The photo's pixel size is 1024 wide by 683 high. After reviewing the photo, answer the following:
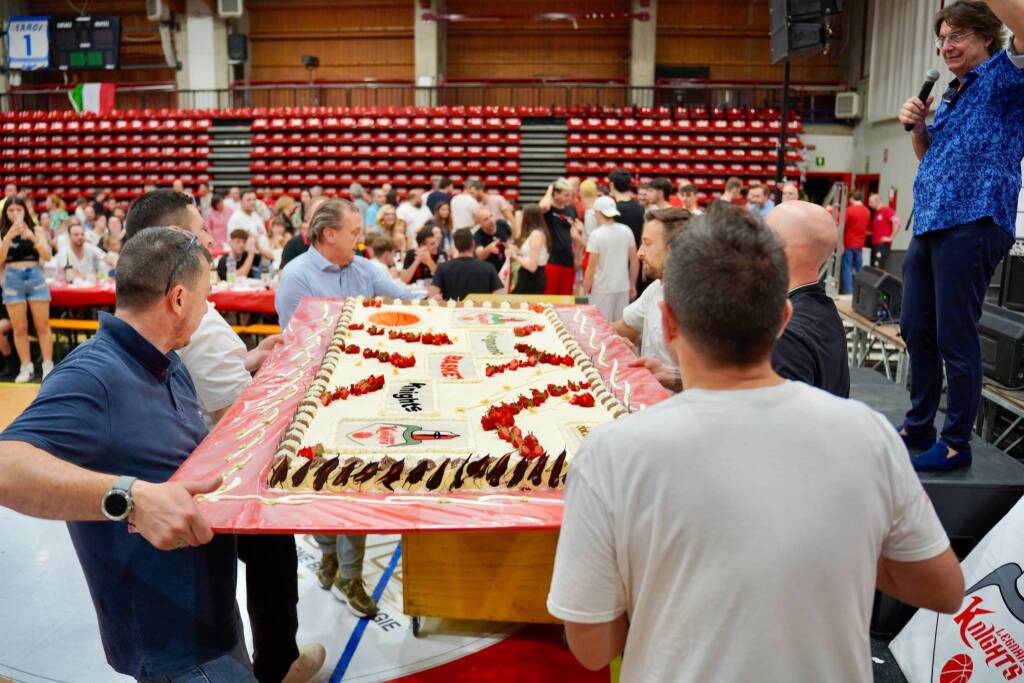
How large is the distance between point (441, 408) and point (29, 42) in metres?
17.9

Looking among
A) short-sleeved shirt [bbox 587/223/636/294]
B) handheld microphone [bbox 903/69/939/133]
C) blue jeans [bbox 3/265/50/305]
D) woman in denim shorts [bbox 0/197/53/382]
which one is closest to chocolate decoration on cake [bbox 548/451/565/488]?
Answer: handheld microphone [bbox 903/69/939/133]

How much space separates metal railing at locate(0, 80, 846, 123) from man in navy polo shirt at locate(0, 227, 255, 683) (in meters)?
14.8

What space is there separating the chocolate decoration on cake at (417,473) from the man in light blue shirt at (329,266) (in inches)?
83.9

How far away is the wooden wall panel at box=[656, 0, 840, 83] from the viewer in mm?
16703

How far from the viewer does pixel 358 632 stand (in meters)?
2.97

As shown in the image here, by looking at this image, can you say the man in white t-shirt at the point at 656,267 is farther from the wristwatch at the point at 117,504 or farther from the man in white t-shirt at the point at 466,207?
the man in white t-shirt at the point at 466,207

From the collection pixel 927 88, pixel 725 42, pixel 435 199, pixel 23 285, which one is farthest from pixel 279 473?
pixel 725 42

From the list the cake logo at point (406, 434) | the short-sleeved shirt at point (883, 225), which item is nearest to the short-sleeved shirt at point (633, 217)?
the cake logo at point (406, 434)

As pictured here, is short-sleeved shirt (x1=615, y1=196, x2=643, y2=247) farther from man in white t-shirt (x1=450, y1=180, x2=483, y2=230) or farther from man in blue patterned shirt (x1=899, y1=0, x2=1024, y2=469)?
man in blue patterned shirt (x1=899, y1=0, x2=1024, y2=469)

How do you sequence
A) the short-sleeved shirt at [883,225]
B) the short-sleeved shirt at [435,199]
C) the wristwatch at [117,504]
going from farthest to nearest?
1. the short-sleeved shirt at [883,225]
2. the short-sleeved shirt at [435,199]
3. the wristwatch at [117,504]

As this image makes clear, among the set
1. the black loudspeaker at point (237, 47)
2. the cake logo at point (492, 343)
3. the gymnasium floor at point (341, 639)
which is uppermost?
the black loudspeaker at point (237, 47)

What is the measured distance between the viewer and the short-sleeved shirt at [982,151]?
235 cm

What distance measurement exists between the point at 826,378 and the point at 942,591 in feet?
3.25

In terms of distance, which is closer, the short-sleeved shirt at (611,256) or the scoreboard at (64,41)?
the short-sleeved shirt at (611,256)
